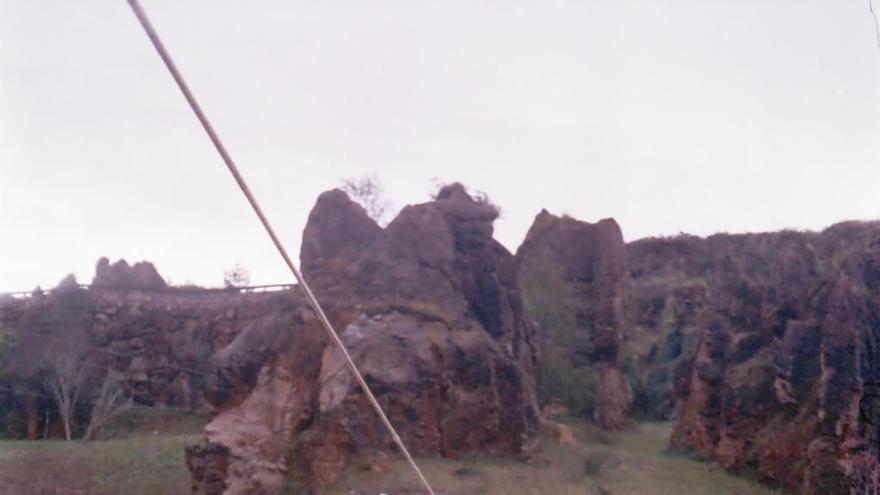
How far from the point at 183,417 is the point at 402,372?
17685 millimetres

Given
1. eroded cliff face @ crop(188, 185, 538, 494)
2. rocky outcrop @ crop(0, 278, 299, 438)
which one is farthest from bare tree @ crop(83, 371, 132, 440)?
eroded cliff face @ crop(188, 185, 538, 494)

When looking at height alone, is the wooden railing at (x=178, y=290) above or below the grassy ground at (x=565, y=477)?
above

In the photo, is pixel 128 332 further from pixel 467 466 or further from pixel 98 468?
pixel 467 466

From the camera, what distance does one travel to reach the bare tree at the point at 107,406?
32191mm

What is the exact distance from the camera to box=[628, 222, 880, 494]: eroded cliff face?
59.2 feet

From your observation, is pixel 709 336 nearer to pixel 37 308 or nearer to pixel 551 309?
pixel 551 309

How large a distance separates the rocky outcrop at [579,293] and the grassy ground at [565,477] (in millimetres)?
8489

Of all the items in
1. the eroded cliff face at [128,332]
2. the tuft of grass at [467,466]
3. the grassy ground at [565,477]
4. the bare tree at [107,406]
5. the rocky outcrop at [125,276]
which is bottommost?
the grassy ground at [565,477]

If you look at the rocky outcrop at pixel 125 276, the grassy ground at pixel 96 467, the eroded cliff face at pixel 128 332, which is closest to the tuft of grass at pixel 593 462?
the grassy ground at pixel 96 467

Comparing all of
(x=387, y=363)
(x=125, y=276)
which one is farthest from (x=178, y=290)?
(x=387, y=363)

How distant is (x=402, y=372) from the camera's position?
68.0 ft

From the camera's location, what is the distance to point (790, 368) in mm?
21141

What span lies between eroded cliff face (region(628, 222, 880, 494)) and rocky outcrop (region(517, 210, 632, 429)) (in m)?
3.72

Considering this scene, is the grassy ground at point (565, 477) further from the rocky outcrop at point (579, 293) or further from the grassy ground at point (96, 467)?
the rocky outcrop at point (579, 293)
